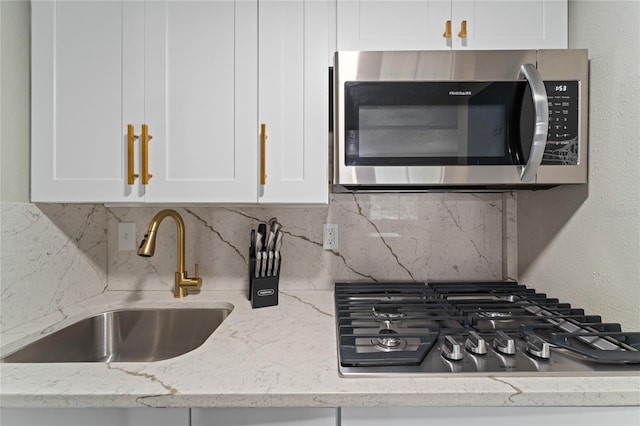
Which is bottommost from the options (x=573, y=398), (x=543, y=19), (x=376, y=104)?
(x=573, y=398)

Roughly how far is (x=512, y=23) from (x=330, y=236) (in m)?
1.00

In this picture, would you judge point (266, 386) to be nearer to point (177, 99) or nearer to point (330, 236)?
point (330, 236)

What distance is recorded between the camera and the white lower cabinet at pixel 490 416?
674mm

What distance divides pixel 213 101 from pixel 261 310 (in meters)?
0.74

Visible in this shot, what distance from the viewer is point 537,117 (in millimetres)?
943

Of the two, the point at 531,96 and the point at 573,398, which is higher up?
the point at 531,96

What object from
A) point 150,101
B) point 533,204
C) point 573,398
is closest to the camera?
point 573,398

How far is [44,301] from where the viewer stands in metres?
1.11

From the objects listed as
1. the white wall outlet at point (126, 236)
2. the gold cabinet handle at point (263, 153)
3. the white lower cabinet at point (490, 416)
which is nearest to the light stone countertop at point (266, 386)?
the white lower cabinet at point (490, 416)

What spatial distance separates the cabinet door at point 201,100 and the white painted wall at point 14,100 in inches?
15.6

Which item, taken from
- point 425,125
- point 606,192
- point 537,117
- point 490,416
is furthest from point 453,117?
point 490,416

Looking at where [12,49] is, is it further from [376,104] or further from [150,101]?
[376,104]

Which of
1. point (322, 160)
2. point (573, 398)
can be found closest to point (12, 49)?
point (322, 160)

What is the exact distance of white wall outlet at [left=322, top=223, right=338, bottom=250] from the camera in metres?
1.41
